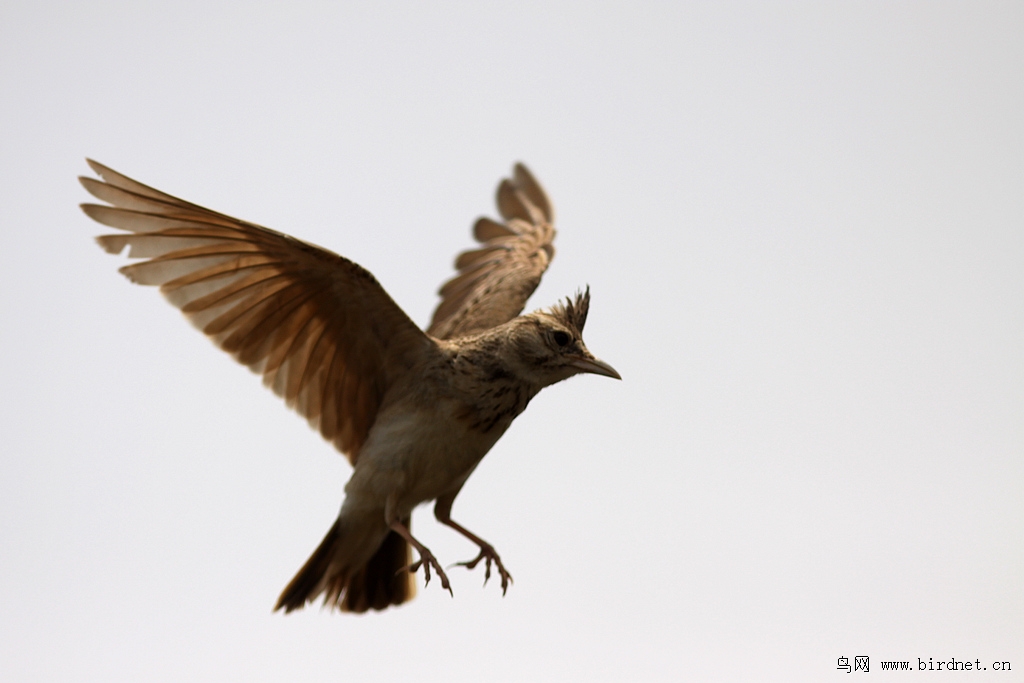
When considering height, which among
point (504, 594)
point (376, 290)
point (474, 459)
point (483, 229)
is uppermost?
point (483, 229)

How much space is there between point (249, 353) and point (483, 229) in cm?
328

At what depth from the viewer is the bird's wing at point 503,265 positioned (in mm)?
6250

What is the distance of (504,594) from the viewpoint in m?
4.83

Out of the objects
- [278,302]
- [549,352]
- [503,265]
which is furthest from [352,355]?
[503,265]

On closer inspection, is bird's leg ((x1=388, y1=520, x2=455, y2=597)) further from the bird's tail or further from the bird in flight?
the bird's tail

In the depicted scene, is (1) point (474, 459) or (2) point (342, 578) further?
(2) point (342, 578)

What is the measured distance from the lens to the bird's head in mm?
4754

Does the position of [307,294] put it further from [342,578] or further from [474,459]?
[342,578]

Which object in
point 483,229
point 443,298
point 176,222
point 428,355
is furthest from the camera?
point 483,229

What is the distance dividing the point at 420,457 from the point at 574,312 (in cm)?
101

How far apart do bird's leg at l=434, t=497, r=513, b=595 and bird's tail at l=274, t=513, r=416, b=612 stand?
7.1 inches

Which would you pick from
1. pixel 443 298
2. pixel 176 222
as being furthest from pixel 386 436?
pixel 443 298

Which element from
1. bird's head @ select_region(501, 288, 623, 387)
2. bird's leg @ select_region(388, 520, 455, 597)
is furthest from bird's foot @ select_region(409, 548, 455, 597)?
bird's head @ select_region(501, 288, 623, 387)

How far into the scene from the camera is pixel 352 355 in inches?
203
